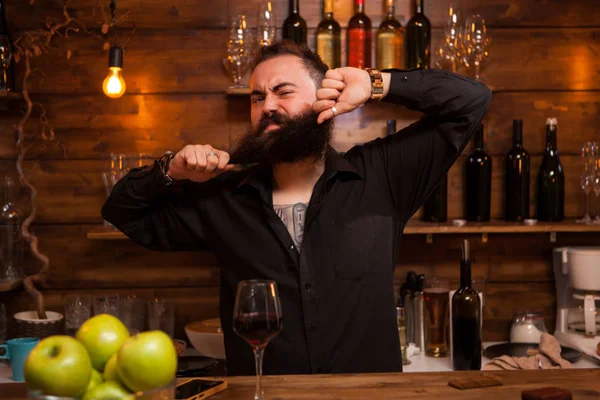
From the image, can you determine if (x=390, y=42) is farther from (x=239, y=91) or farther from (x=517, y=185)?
(x=517, y=185)

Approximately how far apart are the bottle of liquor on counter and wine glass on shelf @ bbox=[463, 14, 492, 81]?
0.47 m

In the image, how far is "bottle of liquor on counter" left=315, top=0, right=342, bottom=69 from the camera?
269cm

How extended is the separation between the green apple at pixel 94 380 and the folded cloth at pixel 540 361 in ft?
5.32

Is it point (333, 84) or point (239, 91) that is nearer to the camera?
point (333, 84)

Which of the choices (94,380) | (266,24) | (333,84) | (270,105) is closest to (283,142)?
(270,105)

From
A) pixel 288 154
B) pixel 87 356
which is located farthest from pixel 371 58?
pixel 87 356

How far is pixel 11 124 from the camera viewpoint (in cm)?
280

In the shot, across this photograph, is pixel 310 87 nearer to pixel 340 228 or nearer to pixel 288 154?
pixel 288 154

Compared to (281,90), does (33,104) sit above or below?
above

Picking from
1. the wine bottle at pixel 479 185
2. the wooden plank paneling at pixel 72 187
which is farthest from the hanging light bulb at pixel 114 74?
the wine bottle at pixel 479 185

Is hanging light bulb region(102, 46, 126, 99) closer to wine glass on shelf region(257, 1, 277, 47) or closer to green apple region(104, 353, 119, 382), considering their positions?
wine glass on shelf region(257, 1, 277, 47)

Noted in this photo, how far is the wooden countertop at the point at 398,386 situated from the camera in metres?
1.23

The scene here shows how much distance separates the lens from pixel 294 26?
2.69m

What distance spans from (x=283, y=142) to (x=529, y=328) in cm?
138
